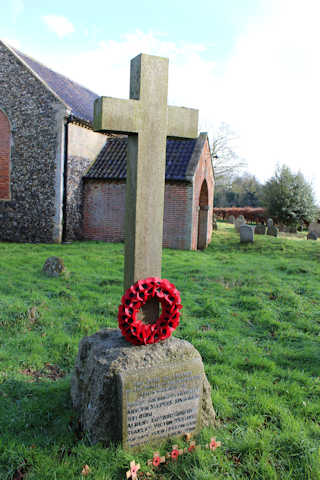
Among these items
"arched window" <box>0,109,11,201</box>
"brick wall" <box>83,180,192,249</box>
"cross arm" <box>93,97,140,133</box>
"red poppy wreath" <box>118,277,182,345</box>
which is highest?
"arched window" <box>0,109,11,201</box>

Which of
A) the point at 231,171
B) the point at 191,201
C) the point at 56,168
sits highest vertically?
the point at 231,171

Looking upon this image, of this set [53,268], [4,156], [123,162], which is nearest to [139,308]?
[53,268]

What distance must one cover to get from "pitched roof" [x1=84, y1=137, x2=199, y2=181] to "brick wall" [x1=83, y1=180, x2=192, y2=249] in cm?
32

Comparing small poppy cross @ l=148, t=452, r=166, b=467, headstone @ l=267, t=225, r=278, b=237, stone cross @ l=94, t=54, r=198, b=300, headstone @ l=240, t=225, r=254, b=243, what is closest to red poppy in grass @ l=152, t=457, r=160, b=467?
small poppy cross @ l=148, t=452, r=166, b=467

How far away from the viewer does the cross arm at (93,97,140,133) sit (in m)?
3.31

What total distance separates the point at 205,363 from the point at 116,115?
3294mm

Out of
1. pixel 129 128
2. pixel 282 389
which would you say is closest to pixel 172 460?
pixel 282 389

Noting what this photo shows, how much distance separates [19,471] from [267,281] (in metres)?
7.55

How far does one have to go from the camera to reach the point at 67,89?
1820cm

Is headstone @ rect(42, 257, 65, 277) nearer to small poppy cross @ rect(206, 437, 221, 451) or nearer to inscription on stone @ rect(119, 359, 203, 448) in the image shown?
inscription on stone @ rect(119, 359, 203, 448)

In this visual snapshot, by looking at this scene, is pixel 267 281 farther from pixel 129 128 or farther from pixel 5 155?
pixel 5 155

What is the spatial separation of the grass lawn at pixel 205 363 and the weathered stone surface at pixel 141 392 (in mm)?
149

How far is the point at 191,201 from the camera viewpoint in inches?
571

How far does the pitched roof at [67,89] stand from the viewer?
1580cm
